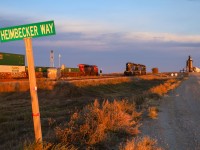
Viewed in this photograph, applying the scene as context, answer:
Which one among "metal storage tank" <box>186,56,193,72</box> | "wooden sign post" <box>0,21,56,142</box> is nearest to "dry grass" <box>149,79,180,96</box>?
"wooden sign post" <box>0,21,56,142</box>

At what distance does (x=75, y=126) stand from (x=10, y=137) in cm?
371

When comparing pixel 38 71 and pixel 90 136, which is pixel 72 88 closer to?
pixel 90 136

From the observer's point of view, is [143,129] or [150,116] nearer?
[143,129]

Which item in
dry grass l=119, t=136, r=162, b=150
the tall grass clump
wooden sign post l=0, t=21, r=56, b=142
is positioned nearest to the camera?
wooden sign post l=0, t=21, r=56, b=142

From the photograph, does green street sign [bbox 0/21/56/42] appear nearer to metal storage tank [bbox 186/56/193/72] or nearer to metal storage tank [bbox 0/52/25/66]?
metal storage tank [bbox 0/52/25/66]

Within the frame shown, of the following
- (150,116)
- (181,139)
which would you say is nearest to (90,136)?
(181,139)

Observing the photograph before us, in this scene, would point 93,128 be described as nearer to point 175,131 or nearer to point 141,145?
point 141,145

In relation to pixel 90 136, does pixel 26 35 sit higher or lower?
higher

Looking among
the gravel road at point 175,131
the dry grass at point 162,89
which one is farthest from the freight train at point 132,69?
the gravel road at point 175,131

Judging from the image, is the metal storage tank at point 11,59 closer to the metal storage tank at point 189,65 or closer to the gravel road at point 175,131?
the gravel road at point 175,131

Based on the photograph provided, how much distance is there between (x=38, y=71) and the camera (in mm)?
72625

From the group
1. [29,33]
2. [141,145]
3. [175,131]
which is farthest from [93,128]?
[29,33]

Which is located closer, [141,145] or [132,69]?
[141,145]

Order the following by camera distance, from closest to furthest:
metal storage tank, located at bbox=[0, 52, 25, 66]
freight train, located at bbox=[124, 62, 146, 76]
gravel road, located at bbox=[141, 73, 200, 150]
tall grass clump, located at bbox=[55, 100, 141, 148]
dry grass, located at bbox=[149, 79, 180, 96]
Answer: tall grass clump, located at bbox=[55, 100, 141, 148] → gravel road, located at bbox=[141, 73, 200, 150] → dry grass, located at bbox=[149, 79, 180, 96] → metal storage tank, located at bbox=[0, 52, 25, 66] → freight train, located at bbox=[124, 62, 146, 76]
